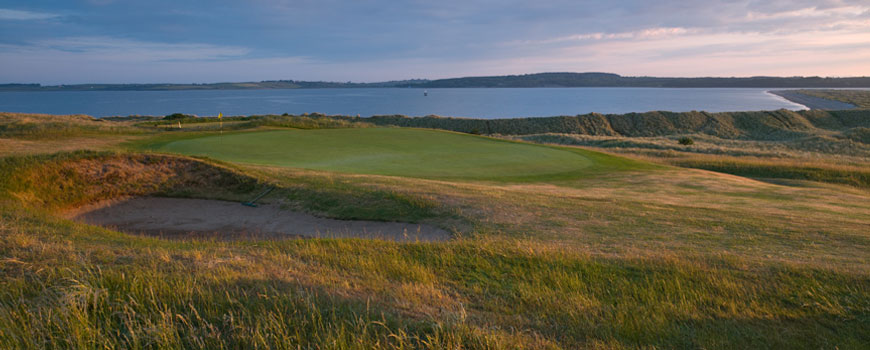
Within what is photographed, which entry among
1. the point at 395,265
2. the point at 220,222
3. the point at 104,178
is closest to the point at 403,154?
the point at 220,222

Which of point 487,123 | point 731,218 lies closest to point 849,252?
point 731,218

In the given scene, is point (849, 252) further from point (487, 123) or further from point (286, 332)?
point (487, 123)

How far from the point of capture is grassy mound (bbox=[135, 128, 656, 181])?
1878 centimetres

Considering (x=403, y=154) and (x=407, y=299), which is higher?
(x=407, y=299)

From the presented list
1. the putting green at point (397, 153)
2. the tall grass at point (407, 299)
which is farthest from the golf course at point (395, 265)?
the putting green at point (397, 153)

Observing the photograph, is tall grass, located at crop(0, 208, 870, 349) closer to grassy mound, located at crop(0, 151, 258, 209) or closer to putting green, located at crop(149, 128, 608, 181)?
grassy mound, located at crop(0, 151, 258, 209)

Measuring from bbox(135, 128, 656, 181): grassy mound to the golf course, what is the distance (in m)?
5.09

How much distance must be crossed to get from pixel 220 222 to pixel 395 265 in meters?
6.63

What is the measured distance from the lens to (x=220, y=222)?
34.6ft

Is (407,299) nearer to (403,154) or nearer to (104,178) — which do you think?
(104,178)

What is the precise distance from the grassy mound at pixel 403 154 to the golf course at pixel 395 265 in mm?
5090

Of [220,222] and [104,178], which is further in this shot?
[104,178]

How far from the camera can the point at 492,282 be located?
512cm

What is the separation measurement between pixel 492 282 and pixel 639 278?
164 centimetres
